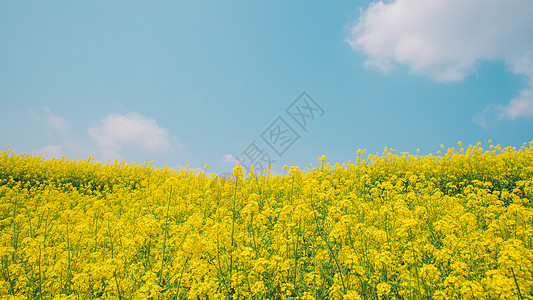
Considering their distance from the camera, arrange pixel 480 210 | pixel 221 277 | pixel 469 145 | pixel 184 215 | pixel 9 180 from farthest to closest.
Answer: pixel 9 180 < pixel 469 145 < pixel 184 215 < pixel 480 210 < pixel 221 277

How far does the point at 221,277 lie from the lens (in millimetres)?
3863

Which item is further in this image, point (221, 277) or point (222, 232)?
point (222, 232)

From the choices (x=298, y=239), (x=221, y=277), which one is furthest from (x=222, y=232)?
(x=298, y=239)

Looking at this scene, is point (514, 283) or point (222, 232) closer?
point (514, 283)

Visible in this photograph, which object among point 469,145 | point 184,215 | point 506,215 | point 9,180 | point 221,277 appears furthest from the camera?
point 9,180

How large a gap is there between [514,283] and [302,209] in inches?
97.1

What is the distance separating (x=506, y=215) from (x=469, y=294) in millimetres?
3398

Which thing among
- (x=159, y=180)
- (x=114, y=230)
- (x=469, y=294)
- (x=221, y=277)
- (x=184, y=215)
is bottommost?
(x=469, y=294)

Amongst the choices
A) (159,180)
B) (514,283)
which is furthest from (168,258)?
(159,180)

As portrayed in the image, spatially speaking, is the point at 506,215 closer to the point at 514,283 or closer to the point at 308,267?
the point at 514,283

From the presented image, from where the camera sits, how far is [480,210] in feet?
21.0

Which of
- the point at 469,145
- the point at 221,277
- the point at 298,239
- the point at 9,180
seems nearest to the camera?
the point at 221,277

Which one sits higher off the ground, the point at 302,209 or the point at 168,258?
the point at 302,209

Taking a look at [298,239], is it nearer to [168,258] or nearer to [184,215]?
[168,258]
